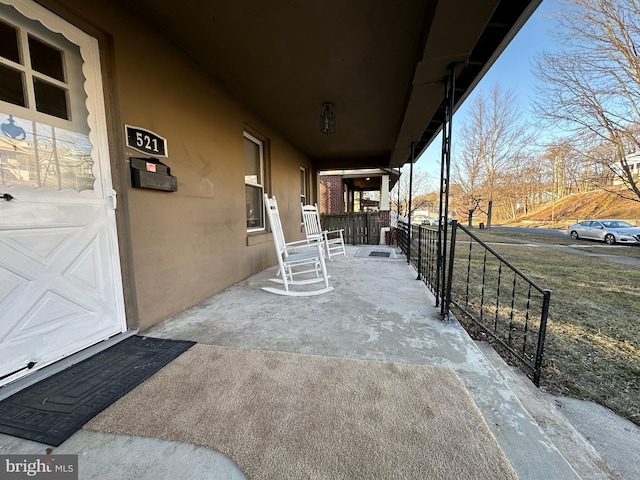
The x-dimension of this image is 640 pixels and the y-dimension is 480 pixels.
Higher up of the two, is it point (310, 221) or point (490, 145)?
point (490, 145)

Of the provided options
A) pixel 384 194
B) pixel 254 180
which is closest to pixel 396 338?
pixel 254 180

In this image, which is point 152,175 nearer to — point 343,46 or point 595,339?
point 343,46

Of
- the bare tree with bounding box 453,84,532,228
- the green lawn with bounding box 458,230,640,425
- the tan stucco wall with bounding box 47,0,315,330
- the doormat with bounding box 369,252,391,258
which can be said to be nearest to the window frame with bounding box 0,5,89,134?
the tan stucco wall with bounding box 47,0,315,330

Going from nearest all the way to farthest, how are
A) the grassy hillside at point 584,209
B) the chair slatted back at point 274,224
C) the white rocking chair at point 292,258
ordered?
the white rocking chair at point 292,258 < the chair slatted back at point 274,224 < the grassy hillside at point 584,209

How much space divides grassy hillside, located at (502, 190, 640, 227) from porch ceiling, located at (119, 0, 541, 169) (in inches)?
877

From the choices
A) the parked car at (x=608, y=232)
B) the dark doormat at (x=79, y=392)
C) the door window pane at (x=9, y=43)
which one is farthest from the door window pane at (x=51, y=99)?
the parked car at (x=608, y=232)

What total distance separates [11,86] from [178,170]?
1.04 metres

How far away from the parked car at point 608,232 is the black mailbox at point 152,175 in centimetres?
1423

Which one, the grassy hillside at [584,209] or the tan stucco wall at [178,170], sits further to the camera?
the grassy hillside at [584,209]

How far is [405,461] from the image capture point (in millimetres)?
945

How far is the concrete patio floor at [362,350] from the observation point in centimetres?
97

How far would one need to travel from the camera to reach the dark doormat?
112cm

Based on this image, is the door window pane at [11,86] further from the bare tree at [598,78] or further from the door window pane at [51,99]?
the bare tree at [598,78]

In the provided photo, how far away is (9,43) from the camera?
1.38 meters
